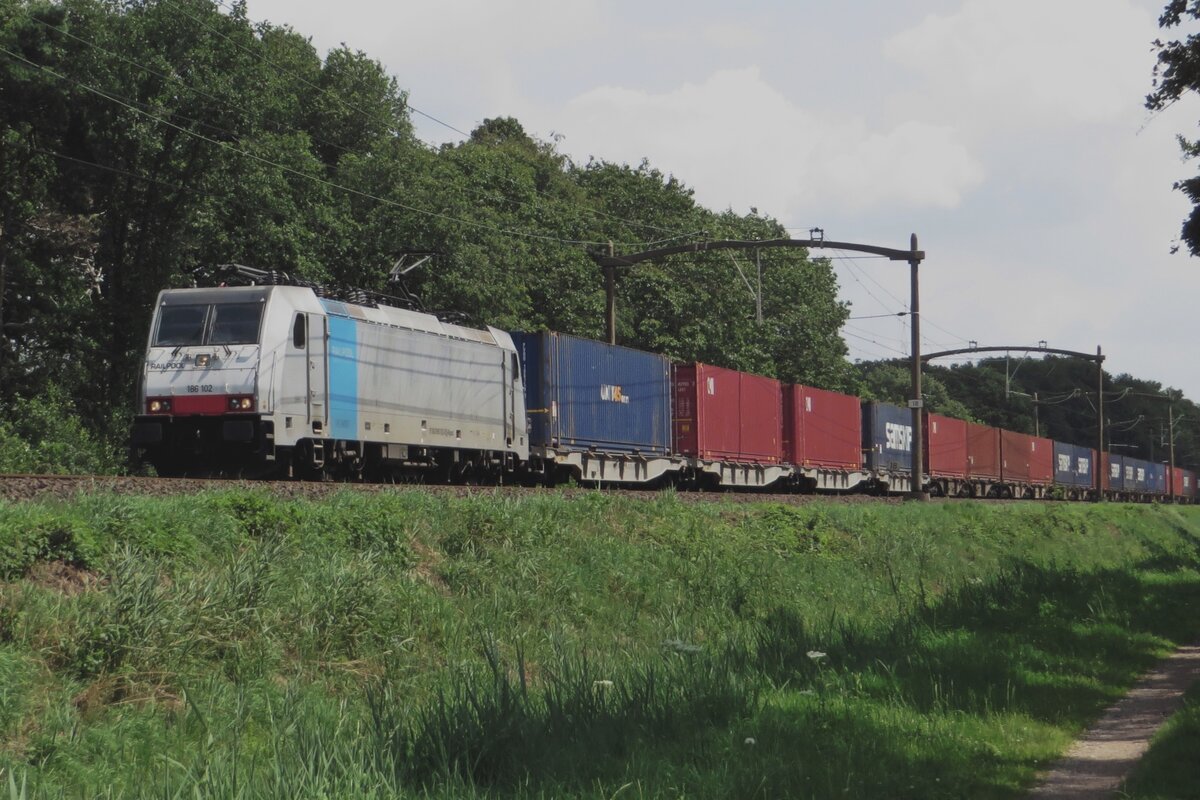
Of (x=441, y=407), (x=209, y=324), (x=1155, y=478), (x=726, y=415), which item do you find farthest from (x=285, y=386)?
(x=1155, y=478)

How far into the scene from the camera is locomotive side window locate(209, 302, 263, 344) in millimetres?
19141

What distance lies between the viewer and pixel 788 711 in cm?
887

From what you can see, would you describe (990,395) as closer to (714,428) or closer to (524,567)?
(714,428)

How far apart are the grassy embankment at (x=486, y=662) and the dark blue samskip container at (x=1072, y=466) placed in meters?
48.6

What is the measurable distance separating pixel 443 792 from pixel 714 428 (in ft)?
89.6

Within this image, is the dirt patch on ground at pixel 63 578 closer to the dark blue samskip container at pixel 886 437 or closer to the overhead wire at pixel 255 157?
the overhead wire at pixel 255 157

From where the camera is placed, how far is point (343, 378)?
20.7 metres

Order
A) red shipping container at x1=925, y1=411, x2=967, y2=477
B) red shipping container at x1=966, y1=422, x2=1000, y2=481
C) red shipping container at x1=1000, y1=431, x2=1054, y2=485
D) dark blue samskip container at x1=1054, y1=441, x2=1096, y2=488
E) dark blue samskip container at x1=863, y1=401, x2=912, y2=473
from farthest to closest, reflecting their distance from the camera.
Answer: dark blue samskip container at x1=1054, y1=441, x2=1096, y2=488
red shipping container at x1=1000, y1=431, x2=1054, y2=485
red shipping container at x1=966, y1=422, x2=1000, y2=481
red shipping container at x1=925, y1=411, x2=967, y2=477
dark blue samskip container at x1=863, y1=401, x2=912, y2=473

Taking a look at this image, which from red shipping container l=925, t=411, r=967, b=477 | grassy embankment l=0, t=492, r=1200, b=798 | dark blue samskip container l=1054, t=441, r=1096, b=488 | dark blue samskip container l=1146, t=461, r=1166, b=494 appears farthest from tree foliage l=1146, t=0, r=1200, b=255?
dark blue samskip container l=1146, t=461, r=1166, b=494

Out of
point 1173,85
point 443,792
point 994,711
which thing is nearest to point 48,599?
point 443,792

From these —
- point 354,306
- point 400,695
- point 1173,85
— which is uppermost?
point 1173,85

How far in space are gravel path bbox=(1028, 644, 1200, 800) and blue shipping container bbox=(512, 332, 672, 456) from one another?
1630 centimetres

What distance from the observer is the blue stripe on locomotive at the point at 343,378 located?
66.9 ft

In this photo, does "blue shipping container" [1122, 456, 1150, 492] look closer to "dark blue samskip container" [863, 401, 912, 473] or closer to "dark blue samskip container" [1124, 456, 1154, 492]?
"dark blue samskip container" [1124, 456, 1154, 492]
